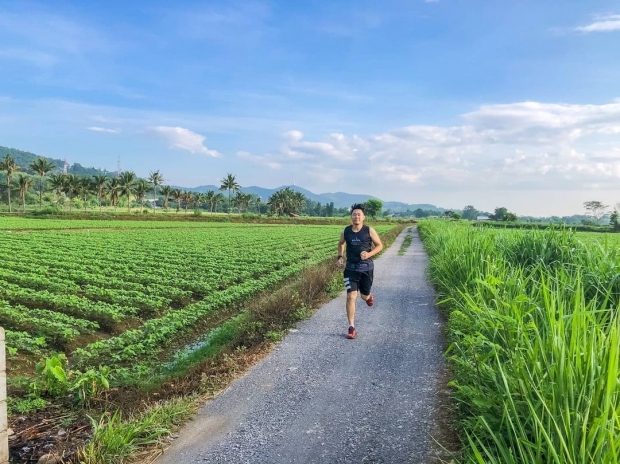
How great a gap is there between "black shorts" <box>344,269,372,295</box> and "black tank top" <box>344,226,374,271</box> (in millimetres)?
89

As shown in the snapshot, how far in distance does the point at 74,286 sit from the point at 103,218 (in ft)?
151

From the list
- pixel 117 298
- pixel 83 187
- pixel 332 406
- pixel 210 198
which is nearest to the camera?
pixel 332 406

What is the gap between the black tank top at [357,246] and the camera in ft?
21.0

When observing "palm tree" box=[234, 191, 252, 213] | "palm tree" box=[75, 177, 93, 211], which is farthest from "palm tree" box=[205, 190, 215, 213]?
"palm tree" box=[75, 177, 93, 211]

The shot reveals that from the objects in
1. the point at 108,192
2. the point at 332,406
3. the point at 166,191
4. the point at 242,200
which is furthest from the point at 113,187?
the point at 332,406

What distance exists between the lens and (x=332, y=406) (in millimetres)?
4160

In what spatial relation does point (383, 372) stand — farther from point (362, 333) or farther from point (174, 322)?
point (174, 322)

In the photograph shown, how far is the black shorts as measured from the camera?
256 inches

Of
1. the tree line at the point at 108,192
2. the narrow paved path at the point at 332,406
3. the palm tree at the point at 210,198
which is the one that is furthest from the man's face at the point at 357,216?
the palm tree at the point at 210,198

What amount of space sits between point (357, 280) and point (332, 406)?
266cm

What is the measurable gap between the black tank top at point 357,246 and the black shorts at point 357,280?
9 centimetres

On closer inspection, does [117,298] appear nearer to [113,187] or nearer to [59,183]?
[59,183]

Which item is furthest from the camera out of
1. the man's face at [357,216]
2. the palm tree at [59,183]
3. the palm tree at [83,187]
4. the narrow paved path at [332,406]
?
the palm tree at [83,187]

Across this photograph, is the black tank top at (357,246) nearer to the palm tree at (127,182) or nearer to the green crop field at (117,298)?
the green crop field at (117,298)
